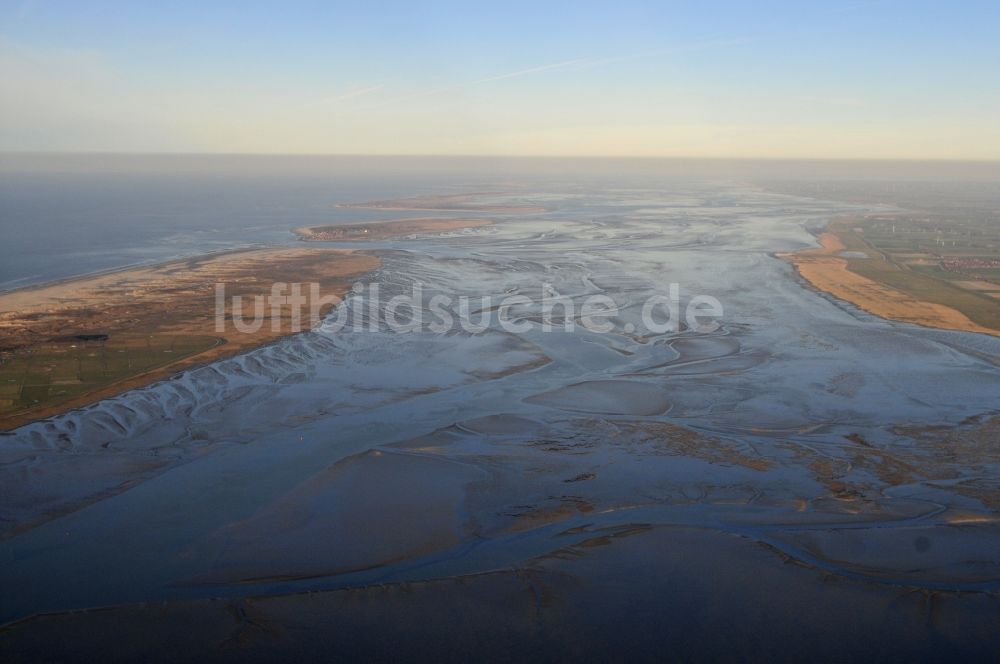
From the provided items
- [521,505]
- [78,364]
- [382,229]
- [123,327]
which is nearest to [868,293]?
[521,505]

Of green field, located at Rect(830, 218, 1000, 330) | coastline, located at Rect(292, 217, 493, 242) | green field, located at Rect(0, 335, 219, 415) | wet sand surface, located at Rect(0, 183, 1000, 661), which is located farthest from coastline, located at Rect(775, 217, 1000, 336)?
coastline, located at Rect(292, 217, 493, 242)

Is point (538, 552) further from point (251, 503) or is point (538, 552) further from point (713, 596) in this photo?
point (251, 503)

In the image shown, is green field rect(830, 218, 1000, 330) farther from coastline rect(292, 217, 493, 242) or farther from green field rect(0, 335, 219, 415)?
coastline rect(292, 217, 493, 242)

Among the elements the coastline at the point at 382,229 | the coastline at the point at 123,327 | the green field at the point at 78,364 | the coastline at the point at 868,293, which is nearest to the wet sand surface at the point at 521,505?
the coastline at the point at 123,327

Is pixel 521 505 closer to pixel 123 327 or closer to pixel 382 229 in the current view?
pixel 123 327

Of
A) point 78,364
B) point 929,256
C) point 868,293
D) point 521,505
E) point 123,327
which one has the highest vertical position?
point 929,256
